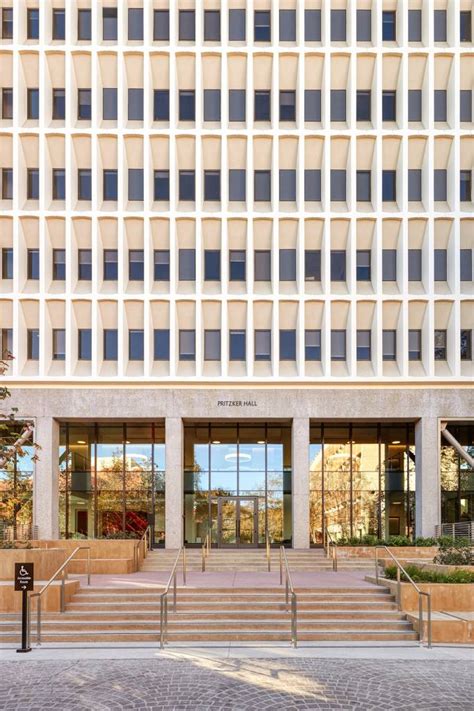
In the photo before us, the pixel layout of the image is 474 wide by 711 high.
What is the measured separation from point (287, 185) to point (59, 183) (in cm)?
1046

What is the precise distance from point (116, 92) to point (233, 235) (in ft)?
27.7

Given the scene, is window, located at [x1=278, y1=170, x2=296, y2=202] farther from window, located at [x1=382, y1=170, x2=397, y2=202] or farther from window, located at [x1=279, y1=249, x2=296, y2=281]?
window, located at [x1=382, y1=170, x2=397, y2=202]

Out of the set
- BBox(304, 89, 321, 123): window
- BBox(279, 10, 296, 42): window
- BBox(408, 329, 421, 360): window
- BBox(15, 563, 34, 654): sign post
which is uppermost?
BBox(279, 10, 296, 42): window

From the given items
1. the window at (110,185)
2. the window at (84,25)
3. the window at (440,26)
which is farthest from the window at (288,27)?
the window at (110,185)

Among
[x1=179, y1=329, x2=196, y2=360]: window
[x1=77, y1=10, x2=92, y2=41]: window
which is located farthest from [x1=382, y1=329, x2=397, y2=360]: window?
[x1=77, y1=10, x2=92, y2=41]: window

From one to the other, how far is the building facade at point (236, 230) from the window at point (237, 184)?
0.07m

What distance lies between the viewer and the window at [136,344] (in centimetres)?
2902

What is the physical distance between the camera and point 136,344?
29125 mm

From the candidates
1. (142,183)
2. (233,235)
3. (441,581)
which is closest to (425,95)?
(233,235)

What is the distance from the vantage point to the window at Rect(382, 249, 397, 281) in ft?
96.4

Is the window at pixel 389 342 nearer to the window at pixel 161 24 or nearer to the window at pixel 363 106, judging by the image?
the window at pixel 363 106

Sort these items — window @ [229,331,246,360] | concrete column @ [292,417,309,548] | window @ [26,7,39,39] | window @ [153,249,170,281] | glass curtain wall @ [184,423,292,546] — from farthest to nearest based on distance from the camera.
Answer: glass curtain wall @ [184,423,292,546] < window @ [153,249,170,281] < window @ [26,7,39,39] < window @ [229,331,246,360] < concrete column @ [292,417,309,548]

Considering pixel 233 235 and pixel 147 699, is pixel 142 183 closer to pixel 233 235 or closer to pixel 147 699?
pixel 233 235

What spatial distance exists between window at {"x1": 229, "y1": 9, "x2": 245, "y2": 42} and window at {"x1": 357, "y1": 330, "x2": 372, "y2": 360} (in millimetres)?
14492
